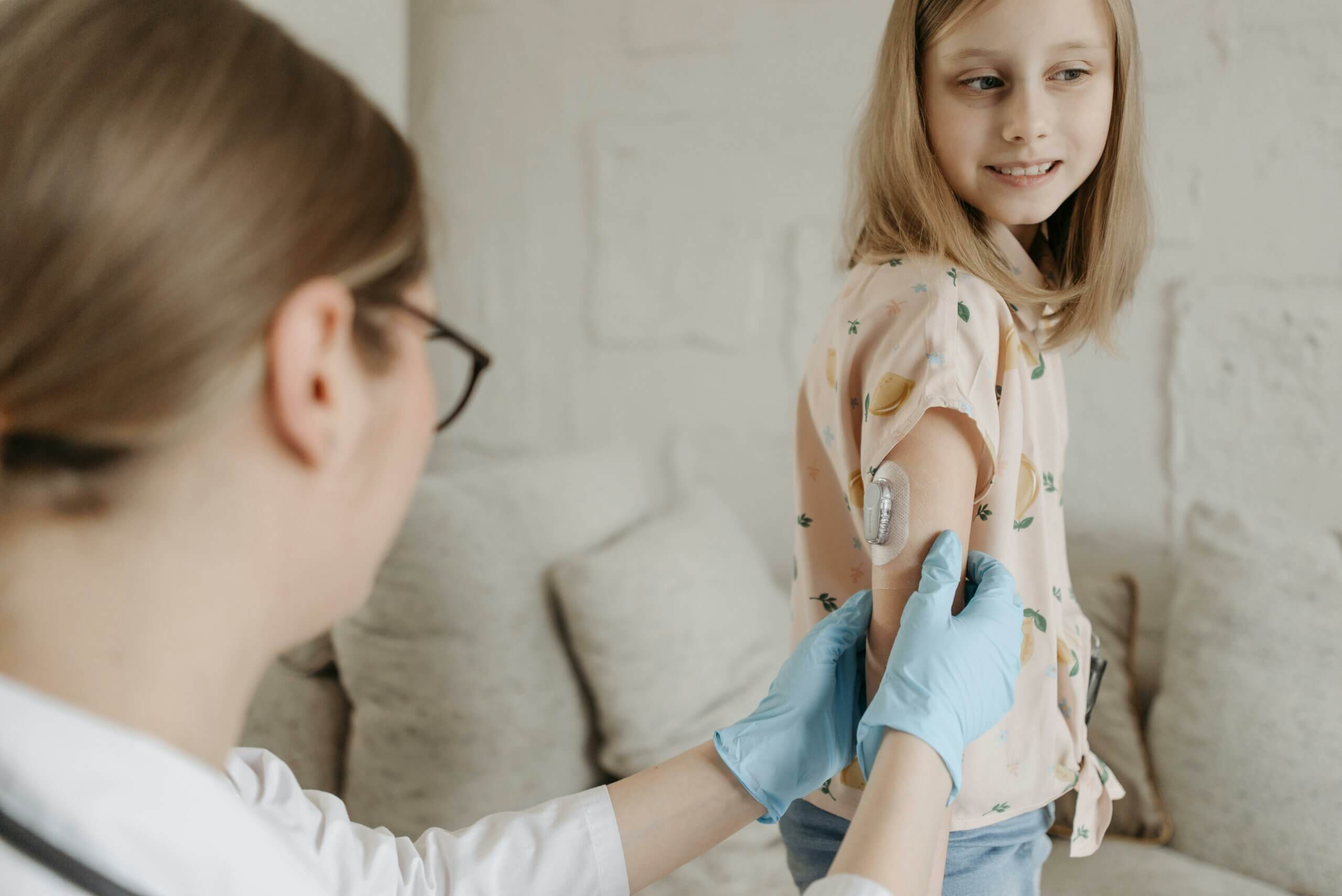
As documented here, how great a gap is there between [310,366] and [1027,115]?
2.05ft

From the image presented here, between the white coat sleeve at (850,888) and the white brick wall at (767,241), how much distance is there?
4.74 ft

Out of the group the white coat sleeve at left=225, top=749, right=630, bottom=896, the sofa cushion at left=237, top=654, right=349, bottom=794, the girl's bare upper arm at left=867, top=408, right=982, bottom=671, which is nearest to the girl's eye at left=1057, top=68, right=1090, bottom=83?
the girl's bare upper arm at left=867, top=408, right=982, bottom=671

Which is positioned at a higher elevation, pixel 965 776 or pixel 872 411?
pixel 872 411

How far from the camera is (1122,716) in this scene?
1.72m

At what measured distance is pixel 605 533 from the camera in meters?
1.79

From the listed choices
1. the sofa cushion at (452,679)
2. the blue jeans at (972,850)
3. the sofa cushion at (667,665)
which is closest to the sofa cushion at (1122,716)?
the sofa cushion at (667,665)

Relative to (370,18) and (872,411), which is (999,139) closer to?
(872,411)

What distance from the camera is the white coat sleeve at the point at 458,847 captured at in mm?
772

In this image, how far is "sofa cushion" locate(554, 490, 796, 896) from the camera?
1546 mm

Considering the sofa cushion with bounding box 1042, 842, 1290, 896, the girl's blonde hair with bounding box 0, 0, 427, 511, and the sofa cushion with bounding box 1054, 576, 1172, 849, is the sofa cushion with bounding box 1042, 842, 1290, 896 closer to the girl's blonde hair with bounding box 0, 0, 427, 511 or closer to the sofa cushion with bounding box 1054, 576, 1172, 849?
the sofa cushion with bounding box 1054, 576, 1172, 849

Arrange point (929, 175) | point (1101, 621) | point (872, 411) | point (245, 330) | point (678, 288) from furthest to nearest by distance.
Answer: point (678, 288) → point (1101, 621) → point (929, 175) → point (872, 411) → point (245, 330)

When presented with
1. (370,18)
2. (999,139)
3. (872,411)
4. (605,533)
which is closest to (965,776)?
(872,411)

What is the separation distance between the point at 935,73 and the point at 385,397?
0.58 meters

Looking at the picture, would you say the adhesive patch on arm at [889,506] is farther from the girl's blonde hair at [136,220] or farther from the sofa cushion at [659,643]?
the sofa cushion at [659,643]
